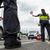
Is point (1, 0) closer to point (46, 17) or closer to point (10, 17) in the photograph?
point (10, 17)

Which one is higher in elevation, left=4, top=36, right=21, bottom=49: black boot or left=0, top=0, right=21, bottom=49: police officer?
left=0, top=0, right=21, bottom=49: police officer

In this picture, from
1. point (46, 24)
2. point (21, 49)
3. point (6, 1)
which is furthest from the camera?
point (46, 24)

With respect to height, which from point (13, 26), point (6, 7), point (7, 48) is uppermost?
point (6, 7)

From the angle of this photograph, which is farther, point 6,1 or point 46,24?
point 46,24

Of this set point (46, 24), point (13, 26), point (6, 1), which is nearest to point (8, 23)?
point (13, 26)

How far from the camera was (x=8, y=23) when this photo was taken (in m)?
5.26

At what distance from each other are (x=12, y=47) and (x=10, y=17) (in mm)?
594

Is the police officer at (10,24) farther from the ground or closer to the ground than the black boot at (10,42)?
farther from the ground

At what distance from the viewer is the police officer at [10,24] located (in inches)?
206

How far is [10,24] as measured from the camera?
17.2ft

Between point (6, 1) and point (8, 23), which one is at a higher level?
point (6, 1)

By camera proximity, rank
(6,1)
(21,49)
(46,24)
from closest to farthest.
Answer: (21,49), (6,1), (46,24)

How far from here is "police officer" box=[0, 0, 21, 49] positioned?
523 cm

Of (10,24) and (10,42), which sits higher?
(10,24)
